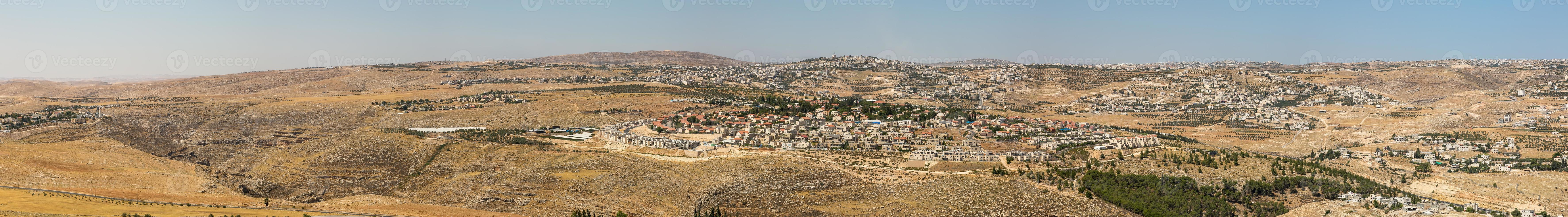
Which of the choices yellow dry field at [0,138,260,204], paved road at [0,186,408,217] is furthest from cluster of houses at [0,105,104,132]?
paved road at [0,186,408,217]

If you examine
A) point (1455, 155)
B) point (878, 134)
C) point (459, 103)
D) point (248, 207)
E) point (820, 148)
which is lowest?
point (248, 207)

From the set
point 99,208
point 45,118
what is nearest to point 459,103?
point 45,118

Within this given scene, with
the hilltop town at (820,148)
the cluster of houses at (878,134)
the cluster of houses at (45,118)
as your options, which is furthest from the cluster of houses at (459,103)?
the cluster of houses at (45,118)

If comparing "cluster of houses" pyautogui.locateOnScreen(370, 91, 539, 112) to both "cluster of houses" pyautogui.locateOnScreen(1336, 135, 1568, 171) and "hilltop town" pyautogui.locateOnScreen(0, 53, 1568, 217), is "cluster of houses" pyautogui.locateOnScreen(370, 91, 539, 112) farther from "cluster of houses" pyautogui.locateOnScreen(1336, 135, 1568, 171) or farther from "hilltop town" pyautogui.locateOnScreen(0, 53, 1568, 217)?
"cluster of houses" pyautogui.locateOnScreen(1336, 135, 1568, 171)

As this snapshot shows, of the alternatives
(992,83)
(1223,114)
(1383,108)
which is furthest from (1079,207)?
(992,83)

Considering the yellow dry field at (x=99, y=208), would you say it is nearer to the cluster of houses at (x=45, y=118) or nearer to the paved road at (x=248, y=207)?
the paved road at (x=248, y=207)

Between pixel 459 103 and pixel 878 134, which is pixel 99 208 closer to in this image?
pixel 878 134

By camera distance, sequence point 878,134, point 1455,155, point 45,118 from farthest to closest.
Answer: point 45,118 → point 1455,155 → point 878,134

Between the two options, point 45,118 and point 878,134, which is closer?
point 878,134
